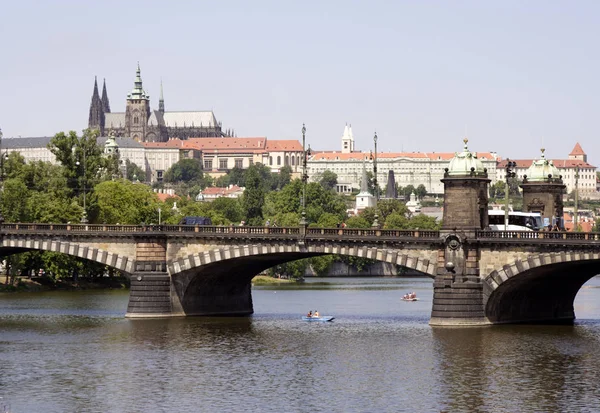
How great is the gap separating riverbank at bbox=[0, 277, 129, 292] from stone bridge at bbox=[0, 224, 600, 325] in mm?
29796

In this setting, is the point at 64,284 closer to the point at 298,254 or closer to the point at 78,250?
the point at 78,250

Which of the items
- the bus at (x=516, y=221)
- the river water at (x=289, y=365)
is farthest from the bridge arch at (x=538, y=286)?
the bus at (x=516, y=221)

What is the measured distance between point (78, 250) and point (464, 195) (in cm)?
2841

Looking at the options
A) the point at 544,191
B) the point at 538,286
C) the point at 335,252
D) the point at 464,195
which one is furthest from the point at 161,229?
the point at 544,191

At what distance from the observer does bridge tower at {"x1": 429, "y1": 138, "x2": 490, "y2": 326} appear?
9025 cm

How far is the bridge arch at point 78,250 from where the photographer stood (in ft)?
332

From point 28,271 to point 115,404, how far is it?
3469 inches

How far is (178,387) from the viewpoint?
67.9 m

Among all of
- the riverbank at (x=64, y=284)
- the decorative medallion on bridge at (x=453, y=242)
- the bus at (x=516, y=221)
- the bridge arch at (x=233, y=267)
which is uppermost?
the bus at (x=516, y=221)

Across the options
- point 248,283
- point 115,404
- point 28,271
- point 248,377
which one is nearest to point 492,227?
point 248,283

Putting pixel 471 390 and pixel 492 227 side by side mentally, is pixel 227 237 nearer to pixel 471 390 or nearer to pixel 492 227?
pixel 492 227

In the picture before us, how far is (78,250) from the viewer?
10256cm

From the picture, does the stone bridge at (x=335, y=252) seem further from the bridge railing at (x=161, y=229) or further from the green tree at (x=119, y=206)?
the green tree at (x=119, y=206)

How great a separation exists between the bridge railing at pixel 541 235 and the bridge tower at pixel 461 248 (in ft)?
3.54
